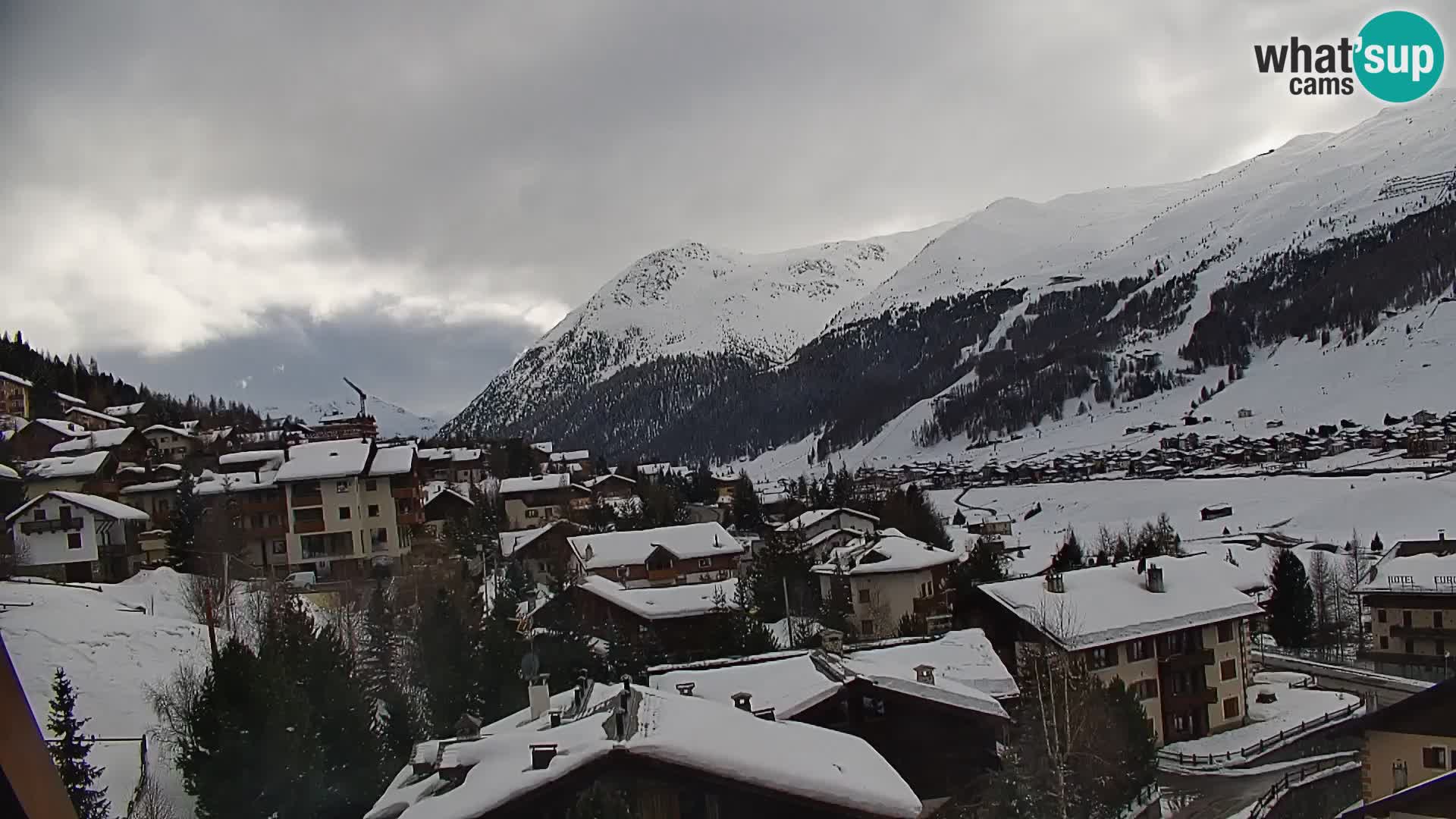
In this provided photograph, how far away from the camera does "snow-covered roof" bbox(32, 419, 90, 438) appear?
18344 mm

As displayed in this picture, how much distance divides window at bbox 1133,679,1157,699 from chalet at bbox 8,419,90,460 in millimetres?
16097

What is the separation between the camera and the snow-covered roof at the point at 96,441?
58.9 ft

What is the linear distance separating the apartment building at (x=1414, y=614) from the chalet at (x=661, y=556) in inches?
501

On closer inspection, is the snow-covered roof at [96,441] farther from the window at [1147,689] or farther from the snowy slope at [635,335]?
the snowy slope at [635,335]

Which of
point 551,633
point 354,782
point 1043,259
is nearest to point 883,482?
point 551,633

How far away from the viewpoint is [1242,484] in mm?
46406

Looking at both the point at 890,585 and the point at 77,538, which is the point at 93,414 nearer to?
the point at 77,538

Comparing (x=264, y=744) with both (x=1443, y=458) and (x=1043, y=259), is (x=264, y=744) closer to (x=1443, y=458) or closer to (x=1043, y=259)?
(x=1443, y=458)

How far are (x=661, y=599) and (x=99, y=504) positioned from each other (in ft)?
29.3

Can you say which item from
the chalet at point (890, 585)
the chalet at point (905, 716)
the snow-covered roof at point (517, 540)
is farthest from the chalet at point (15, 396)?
the chalet at point (890, 585)

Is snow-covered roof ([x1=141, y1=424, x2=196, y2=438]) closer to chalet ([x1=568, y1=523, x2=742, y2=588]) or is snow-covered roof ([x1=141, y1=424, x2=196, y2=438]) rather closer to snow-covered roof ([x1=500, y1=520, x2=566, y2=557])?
snow-covered roof ([x1=500, y1=520, x2=566, y2=557])

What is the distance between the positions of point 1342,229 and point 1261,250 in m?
10.9

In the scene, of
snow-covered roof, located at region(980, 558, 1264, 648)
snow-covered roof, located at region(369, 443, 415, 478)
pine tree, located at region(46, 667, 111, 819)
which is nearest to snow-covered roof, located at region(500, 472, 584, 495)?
snow-covered roof, located at region(369, 443, 415, 478)

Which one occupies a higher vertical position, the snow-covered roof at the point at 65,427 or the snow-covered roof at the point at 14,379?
the snow-covered roof at the point at 14,379
